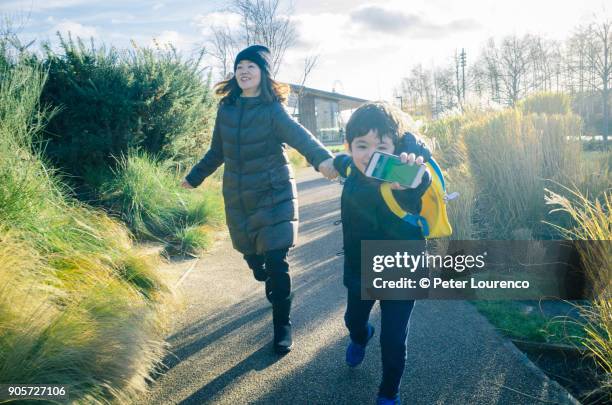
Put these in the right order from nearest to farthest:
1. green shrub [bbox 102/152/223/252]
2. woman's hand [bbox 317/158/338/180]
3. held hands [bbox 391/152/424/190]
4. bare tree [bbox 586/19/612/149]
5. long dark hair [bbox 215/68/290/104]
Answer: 1. held hands [bbox 391/152/424/190]
2. woman's hand [bbox 317/158/338/180]
3. long dark hair [bbox 215/68/290/104]
4. green shrub [bbox 102/152/223/252]
5. bare tree [bbox 586/19/612/149]

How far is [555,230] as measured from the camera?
→ 430 centimetres

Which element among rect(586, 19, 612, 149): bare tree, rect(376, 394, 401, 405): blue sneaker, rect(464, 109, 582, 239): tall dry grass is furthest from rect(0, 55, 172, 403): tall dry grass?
rect(586, 19, 612, 149): bare tree

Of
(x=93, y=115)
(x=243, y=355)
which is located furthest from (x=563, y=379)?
(x=93, y=115)

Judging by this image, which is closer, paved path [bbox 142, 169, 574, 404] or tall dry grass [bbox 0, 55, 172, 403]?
tall dry grass [bbox 0, 55, 172, 403]

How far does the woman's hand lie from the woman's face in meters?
0.79

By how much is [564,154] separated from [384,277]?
3.77 metres

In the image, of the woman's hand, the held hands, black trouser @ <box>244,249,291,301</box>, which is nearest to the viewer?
the held hands

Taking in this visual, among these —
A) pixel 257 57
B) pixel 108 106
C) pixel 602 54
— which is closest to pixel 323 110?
pixel 602 54

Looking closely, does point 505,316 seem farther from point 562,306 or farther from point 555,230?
point 555,230

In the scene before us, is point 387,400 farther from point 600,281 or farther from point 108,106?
point 108,106

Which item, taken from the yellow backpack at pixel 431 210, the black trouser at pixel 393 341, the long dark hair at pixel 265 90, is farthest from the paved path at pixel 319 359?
the long dark hair at pixel 265 90

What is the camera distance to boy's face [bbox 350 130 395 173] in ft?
7.07

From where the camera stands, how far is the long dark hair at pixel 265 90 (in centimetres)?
296

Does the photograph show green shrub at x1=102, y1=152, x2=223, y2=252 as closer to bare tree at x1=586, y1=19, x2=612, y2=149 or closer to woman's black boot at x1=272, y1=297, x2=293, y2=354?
woman's black boot at x1=272, y1=297, x2=293, y2=354
